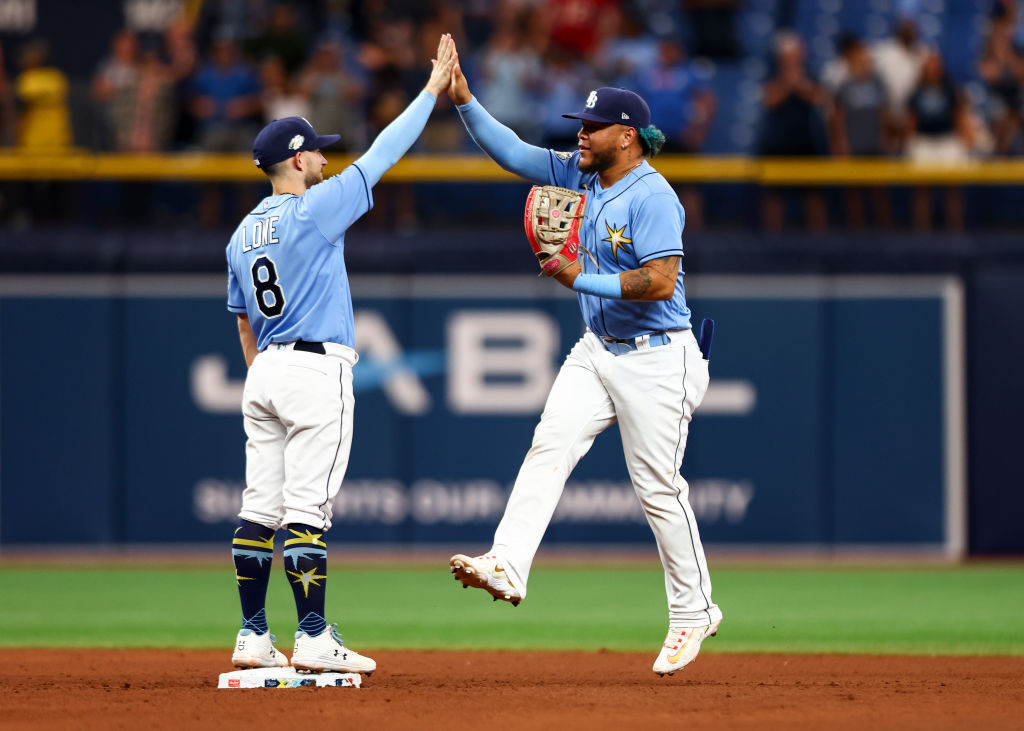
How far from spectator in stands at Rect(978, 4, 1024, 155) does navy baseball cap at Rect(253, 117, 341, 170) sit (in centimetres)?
761

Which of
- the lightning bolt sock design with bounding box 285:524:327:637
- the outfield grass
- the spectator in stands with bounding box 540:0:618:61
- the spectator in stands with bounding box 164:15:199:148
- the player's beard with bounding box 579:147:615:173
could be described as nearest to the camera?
the lightning bolt sock design with bounding box 285:524:327:637

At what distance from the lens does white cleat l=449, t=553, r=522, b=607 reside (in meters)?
5.26

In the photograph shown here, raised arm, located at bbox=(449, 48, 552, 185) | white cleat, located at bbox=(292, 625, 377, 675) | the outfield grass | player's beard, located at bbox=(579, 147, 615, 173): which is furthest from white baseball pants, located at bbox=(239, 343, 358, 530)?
the outfield grass

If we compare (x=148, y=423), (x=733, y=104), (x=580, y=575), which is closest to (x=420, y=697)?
(x=580, y=575)

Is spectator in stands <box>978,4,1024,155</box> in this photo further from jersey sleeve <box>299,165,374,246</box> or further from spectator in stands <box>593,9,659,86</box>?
jersey sleeve <box>299,165,374,246</box>

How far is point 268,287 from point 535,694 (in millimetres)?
1868

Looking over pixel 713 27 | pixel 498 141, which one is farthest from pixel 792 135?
pixel 498 141

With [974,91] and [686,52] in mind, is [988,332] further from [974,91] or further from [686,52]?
[686,52]

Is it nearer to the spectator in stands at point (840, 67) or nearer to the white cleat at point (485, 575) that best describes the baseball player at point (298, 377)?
the white cleat at point (485, 575)

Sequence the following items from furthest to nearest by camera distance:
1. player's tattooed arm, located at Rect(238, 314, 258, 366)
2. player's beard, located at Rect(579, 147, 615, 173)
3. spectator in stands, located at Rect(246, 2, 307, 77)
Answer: spectator in stands, located at Rect(246, 2, 307, 77) < player's tattooed arm, located at Rect(238, 314, 258, 366) < player's beard, located at Rect(579, 147, 615, 173)

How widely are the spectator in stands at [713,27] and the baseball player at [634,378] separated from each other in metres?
8.14

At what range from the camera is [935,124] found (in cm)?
1178

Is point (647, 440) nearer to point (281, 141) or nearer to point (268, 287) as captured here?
point (268, 287)

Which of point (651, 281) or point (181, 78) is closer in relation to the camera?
point (651, 281)
